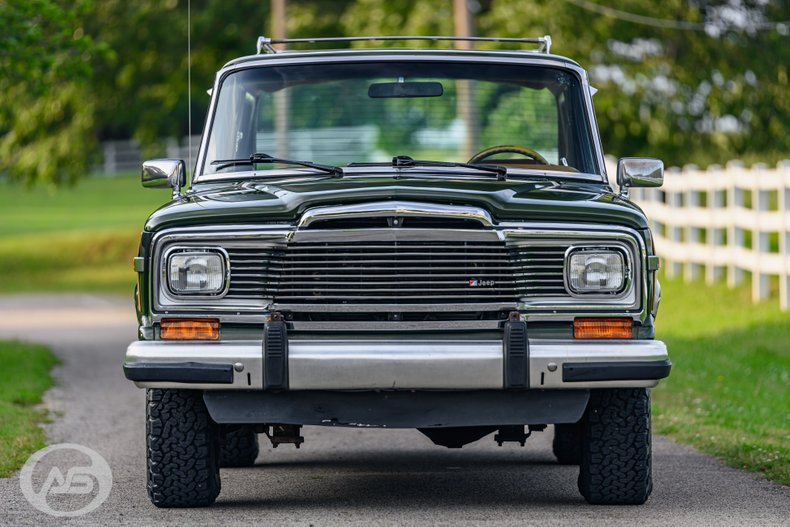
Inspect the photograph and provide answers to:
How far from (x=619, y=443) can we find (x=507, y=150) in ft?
6.62

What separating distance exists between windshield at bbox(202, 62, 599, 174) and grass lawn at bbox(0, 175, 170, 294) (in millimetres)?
19476

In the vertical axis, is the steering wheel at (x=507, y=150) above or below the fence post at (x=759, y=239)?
above

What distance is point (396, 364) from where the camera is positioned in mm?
6367

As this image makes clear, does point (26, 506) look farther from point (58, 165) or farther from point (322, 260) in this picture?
point (58, 165)

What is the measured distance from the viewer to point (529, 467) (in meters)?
8.57

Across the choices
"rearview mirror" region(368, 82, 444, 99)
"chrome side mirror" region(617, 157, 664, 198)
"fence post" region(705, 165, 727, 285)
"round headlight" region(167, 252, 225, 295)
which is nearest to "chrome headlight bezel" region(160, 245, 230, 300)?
"round headlight" region(167, 252, 225, 295)

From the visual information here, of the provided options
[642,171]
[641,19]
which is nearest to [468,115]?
[642,171]

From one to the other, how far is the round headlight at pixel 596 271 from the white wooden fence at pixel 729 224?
9.63 m

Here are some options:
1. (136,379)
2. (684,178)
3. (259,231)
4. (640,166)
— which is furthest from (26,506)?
(684,178)

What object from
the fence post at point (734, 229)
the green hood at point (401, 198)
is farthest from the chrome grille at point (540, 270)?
the fence post at point (734, 229)

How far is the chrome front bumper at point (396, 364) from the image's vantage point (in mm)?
6379

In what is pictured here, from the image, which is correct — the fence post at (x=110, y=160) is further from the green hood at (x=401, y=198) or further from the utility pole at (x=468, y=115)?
the green hood at (x=401, y=198)

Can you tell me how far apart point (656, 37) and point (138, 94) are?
10.3 meters

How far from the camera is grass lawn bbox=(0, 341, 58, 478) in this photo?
8.70m
